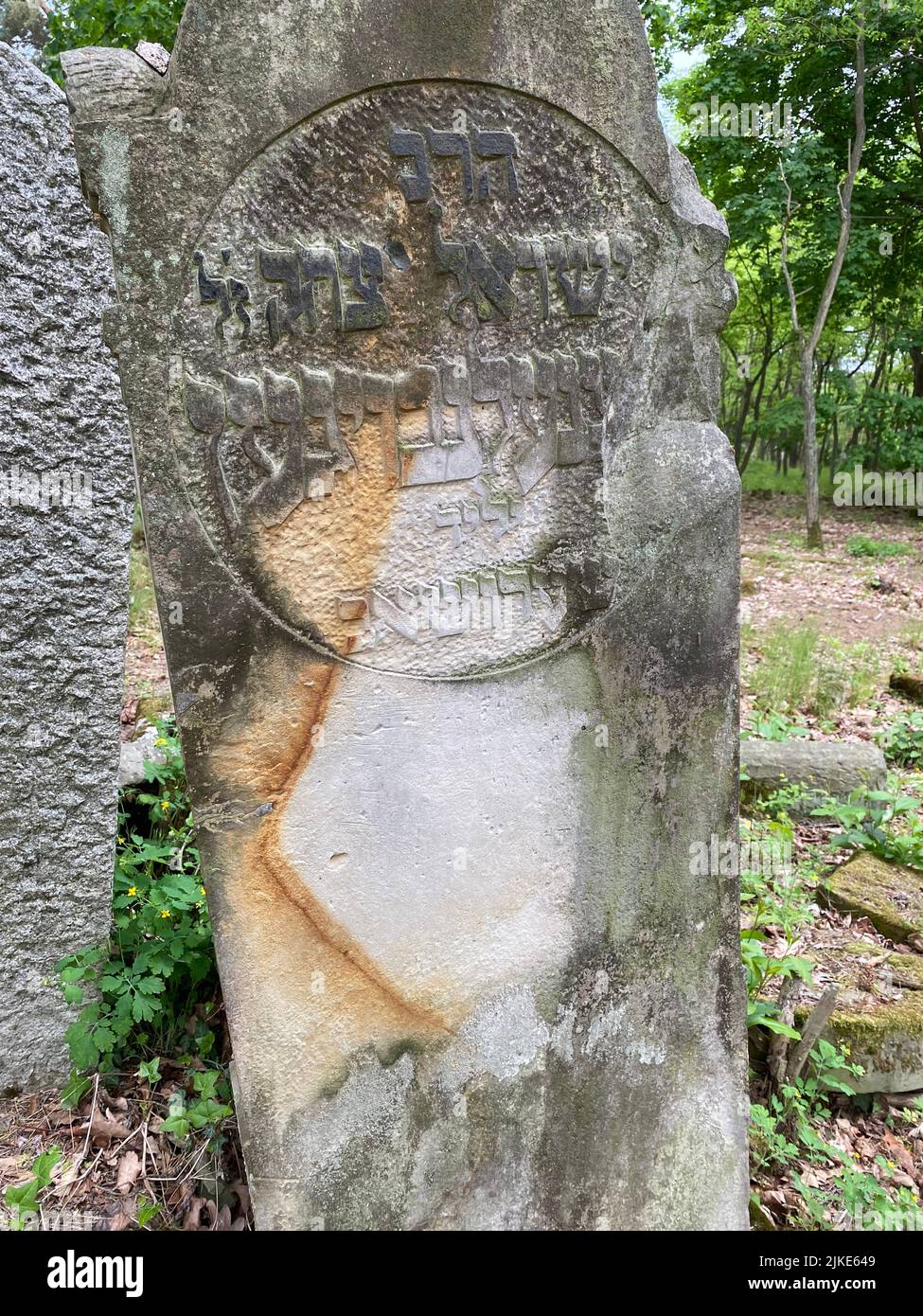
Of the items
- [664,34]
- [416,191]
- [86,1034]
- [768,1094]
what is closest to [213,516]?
[416,191]

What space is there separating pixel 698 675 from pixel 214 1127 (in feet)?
4.92

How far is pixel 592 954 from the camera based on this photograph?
6.35 feet

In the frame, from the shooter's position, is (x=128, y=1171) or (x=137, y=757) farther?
(x=137, y=757)

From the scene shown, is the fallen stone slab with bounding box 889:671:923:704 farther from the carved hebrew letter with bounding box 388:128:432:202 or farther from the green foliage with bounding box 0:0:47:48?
the green foliage with bounding box 0:0:47:48

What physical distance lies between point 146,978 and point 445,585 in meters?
1.35

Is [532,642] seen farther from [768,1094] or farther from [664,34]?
[664,34]

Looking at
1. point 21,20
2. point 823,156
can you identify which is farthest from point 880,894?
point 823,156

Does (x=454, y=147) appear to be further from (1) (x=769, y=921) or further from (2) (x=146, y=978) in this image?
(1) (x=769, y=921)

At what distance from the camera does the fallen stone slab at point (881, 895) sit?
290 centimetres

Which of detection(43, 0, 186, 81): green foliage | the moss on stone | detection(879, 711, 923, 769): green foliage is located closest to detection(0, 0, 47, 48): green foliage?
detection(43, 0, 186, 81): green foliage

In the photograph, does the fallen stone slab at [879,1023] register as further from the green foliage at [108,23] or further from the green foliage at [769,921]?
the green foliage at [108,23]

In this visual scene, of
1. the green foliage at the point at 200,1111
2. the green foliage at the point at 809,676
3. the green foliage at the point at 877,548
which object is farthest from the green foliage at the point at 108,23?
the green foliage at the point at 877,548

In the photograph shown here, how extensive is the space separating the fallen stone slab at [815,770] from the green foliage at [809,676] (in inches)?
37.4

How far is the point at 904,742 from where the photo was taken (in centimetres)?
430
